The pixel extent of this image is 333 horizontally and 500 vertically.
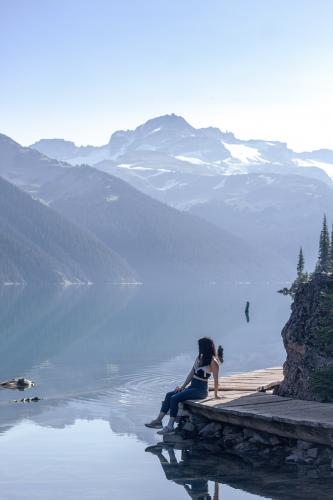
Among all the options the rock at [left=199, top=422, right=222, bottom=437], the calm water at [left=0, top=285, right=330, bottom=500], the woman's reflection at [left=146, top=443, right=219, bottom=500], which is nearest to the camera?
the woman's reflection at [left=146, top=443, right=219, bottom=500]

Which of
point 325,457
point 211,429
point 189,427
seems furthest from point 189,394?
point 325,457

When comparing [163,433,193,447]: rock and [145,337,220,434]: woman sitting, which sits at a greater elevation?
[145,337,220,434]: woman sitting

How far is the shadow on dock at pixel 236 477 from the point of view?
63.6 ft

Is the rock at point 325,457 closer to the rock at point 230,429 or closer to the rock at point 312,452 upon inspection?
the rock at point 312,452

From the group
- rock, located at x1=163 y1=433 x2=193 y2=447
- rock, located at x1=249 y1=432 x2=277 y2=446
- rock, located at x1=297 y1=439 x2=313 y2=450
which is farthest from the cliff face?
rock, located at x1=163 y1=433 x2=193 y2=447

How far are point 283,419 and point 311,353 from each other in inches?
186

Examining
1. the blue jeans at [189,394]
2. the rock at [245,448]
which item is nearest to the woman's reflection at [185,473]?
the rock at [245,448]

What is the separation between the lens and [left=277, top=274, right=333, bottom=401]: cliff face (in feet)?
82.3

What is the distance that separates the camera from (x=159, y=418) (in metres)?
27.7

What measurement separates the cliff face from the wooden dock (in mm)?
586

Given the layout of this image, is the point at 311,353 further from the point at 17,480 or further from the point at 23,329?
the point at 23,329

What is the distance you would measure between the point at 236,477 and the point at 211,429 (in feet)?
15.9

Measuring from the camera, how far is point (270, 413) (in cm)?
2334

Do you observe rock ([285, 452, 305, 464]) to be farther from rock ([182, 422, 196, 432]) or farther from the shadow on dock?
rock ([182, 422, 196, 432])
